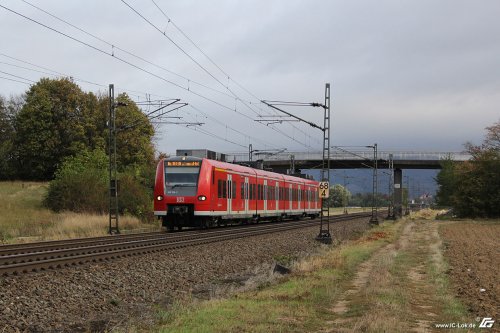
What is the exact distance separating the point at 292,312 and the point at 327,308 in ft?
3.12

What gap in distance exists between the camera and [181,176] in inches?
1186

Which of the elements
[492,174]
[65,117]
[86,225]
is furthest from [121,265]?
[492,174]

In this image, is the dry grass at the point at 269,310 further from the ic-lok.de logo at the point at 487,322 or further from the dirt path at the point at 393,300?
the ic-lok.de logo at the point at 487,322

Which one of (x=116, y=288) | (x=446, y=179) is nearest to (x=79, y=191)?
(x=116, y=288)

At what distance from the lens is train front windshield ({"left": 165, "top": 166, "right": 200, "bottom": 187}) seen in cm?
2984

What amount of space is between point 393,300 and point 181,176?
2010 centimetres

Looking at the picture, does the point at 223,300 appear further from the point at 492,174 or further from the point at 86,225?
the point at 492,174

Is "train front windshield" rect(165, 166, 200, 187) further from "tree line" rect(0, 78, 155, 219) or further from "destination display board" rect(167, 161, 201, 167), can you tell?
"tree line" rect(0, 78, 155, 219)

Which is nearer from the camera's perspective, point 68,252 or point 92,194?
point 68,252

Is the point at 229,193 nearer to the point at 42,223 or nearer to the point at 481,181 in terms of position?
the point at 42,223

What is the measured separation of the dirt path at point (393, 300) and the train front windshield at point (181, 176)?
12.8 m

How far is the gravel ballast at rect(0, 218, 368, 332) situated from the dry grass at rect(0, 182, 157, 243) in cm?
1081

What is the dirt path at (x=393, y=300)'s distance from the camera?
8.91 m

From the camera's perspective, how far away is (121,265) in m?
15.6
